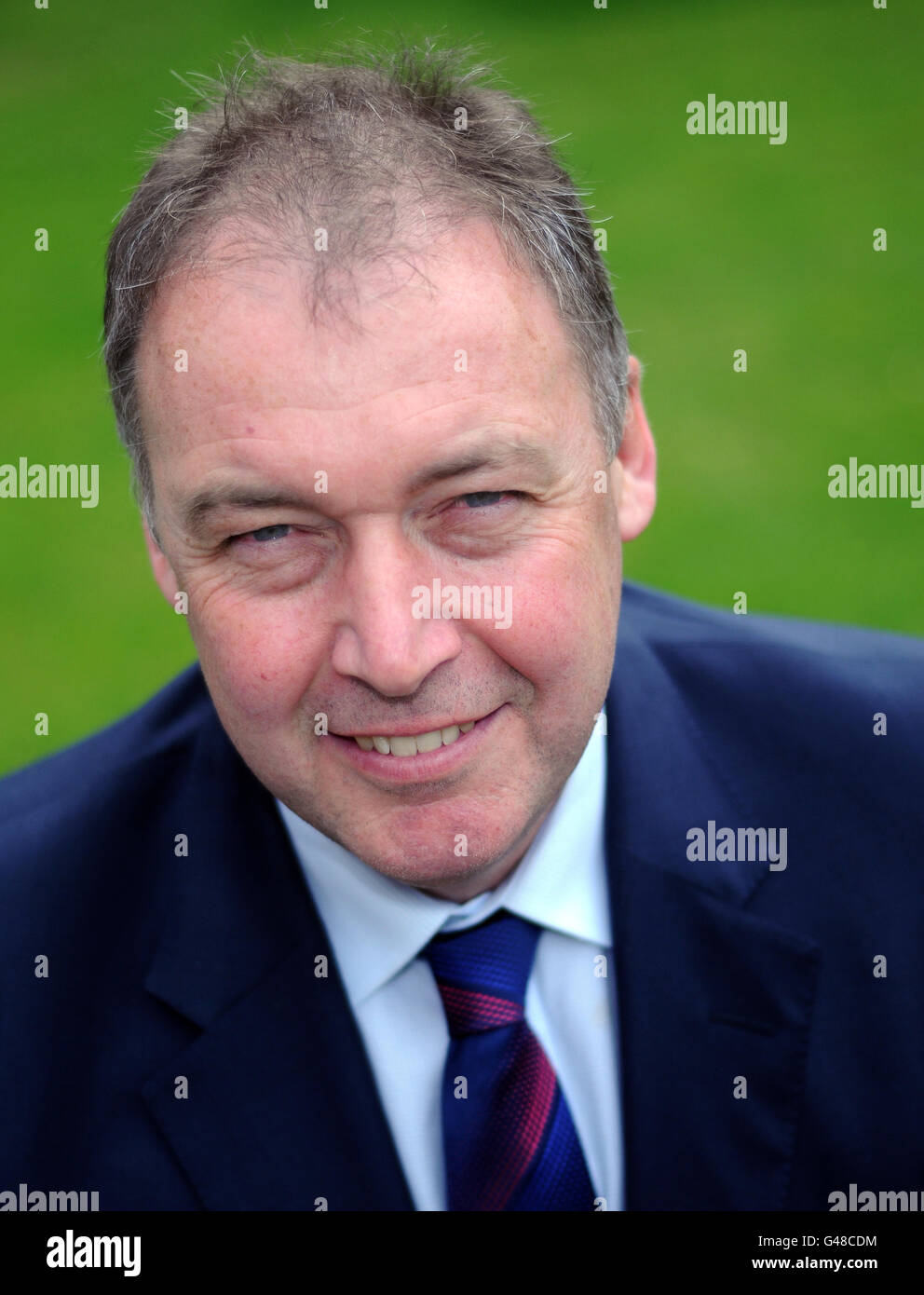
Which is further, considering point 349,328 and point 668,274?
point 668,274

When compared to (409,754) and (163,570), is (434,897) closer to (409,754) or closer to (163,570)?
(409,754)

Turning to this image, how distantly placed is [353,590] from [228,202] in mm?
581

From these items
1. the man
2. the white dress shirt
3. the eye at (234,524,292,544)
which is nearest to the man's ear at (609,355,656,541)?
the man

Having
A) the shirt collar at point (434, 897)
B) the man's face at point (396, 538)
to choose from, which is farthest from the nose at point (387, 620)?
the shirt collar at point (434, 897)

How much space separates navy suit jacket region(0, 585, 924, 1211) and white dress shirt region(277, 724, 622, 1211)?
0.04 meters

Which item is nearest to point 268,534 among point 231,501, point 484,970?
point 231,501

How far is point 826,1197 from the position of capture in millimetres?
2250

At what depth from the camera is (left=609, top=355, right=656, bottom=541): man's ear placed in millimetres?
2281

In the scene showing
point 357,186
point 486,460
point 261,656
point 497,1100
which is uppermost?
point 357,186

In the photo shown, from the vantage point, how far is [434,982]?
224 centimetres

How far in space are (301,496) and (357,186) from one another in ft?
1.45

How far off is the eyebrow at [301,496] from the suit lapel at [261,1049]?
0.65 metres

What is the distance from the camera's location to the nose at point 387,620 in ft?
5.92
